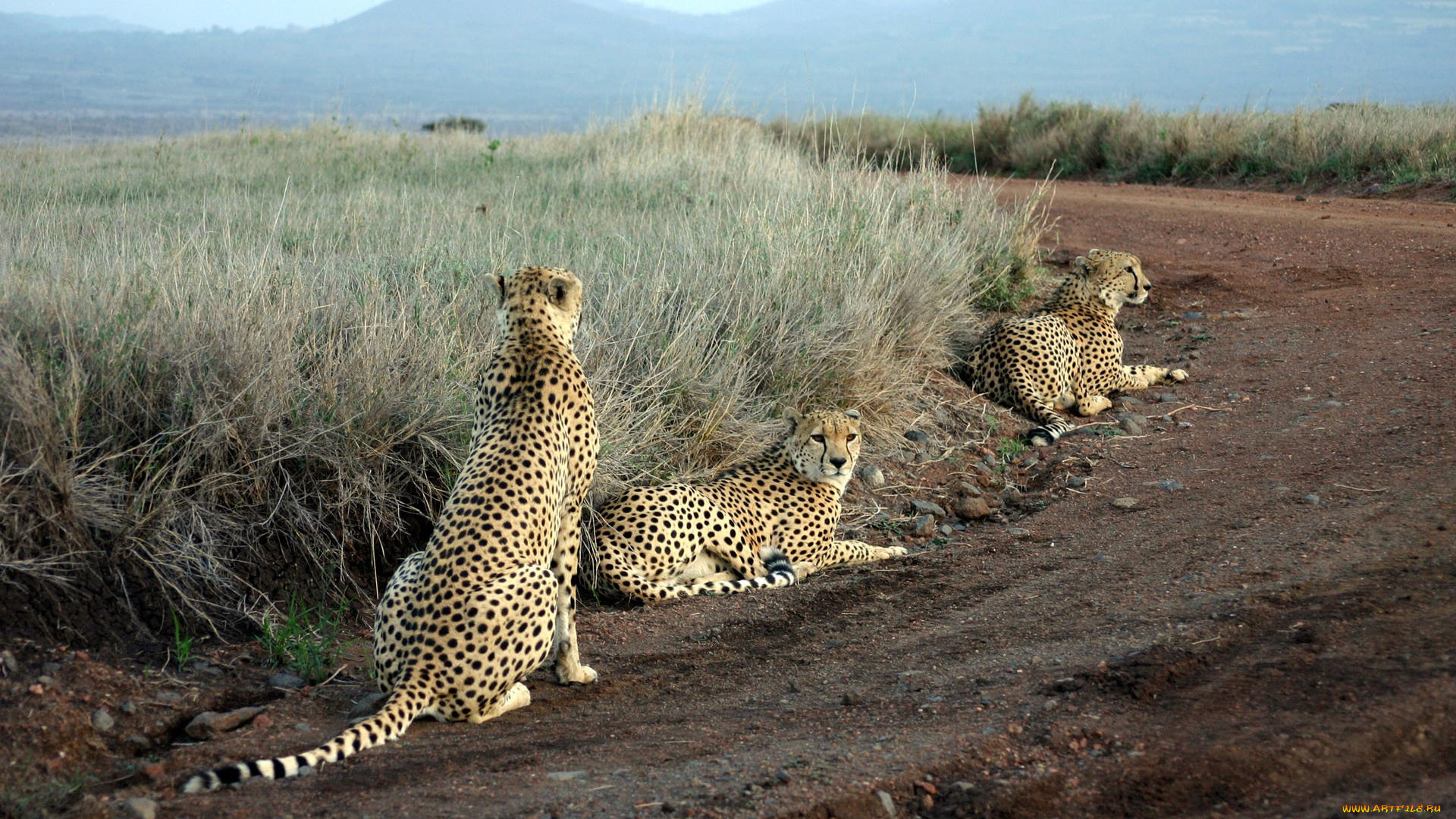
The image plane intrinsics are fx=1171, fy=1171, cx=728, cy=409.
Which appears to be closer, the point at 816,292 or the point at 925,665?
the point at 925,665

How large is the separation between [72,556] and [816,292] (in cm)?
373

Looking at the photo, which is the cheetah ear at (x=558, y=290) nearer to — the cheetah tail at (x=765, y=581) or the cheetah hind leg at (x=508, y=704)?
the cheetah hind leg at (x=508, y=704)

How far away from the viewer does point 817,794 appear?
8.18 ft

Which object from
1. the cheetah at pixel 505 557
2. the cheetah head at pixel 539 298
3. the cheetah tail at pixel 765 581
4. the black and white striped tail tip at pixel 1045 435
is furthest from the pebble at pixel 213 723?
the black and white striped tail tip at pixel 1045 435

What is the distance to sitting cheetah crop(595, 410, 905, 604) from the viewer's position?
4.33 m

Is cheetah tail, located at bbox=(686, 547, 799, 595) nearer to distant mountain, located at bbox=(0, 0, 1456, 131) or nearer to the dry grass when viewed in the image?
the dry grass

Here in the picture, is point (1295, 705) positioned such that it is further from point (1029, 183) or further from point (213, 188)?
point (1029, 183)

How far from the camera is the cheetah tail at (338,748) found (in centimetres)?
261

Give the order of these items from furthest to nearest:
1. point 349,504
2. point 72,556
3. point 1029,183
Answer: point 1029,183 < point 349,504 < point 72,556

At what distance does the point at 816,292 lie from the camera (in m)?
6.17

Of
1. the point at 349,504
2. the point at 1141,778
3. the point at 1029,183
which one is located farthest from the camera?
the point at 1029,183

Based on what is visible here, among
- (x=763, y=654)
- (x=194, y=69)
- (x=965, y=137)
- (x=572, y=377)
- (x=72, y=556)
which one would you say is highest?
(x=194, y=69)

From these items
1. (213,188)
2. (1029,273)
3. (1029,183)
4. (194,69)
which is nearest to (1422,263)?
(1029,273)

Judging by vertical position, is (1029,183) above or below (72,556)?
above
